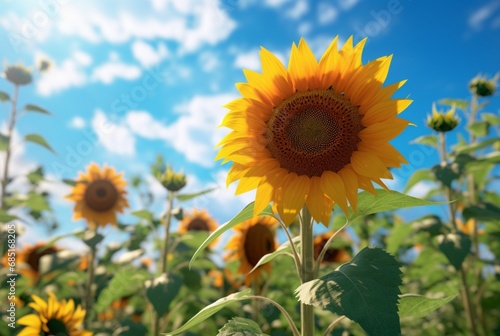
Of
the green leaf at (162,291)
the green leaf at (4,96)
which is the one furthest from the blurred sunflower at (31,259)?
the green leaf at (162,291)

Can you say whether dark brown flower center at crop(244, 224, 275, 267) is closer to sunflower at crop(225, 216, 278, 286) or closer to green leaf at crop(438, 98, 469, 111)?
sunflower at crop(225, 216, 278, 286)

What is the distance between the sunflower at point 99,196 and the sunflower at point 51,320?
2.24 m

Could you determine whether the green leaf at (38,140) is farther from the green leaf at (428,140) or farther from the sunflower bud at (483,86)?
the sunflower bud at (483,86)

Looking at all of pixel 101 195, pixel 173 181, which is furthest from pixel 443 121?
pixel 101 195

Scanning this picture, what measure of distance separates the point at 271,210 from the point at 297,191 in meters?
0.16

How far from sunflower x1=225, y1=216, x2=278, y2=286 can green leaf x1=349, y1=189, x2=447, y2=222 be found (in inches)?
92.5

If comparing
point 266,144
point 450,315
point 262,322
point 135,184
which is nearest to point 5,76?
point 135,184

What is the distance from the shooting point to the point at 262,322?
3.96 meters

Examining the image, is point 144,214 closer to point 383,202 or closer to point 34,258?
point 383,202

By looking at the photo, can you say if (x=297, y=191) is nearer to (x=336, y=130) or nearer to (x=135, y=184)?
(x=336, y=130)

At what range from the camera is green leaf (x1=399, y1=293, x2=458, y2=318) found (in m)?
1.89

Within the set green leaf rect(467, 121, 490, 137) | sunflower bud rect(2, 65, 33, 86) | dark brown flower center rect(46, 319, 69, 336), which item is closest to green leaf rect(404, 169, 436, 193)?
green leaf rect(467, 121, 490, 137)

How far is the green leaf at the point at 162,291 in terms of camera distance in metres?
2.94

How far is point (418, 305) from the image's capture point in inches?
75.7
